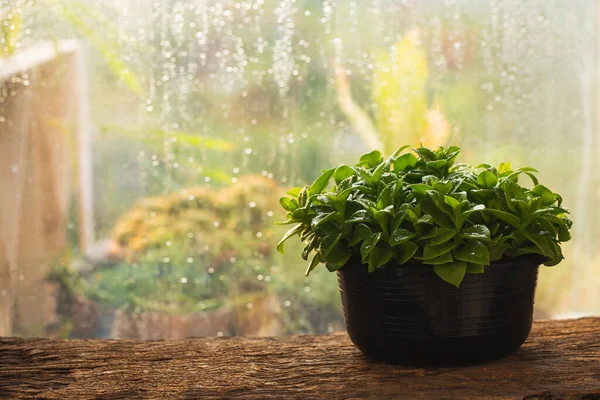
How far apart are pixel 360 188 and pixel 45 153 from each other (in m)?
1.27

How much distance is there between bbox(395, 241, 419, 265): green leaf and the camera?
0.75m

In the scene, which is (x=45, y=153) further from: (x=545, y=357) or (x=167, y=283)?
(x=545, y=357)

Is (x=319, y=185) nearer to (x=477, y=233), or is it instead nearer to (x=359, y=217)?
(x=359, y=217)

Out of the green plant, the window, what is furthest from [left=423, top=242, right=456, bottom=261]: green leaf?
the window

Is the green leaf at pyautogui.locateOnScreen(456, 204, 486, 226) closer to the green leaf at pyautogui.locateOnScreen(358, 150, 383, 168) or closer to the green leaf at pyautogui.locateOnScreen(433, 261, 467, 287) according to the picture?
the green leaf at pyautogui.locateOnScreen(433, 261, 467, 287)

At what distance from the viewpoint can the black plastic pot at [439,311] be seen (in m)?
0.76

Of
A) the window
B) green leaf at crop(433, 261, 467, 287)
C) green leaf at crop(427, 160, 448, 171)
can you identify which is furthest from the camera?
the window

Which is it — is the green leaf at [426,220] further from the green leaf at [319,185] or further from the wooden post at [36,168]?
the wooden post at [36,168]

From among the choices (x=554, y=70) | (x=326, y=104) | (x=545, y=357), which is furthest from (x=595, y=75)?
(x=545, y=357)

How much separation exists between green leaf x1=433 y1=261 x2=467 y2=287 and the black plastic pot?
2 centimetres

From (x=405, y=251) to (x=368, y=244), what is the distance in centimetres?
4

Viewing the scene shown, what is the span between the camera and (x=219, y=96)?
1785mm

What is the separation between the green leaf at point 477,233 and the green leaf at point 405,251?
0.06m

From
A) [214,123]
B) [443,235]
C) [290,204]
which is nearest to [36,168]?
[214,123]
